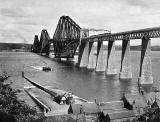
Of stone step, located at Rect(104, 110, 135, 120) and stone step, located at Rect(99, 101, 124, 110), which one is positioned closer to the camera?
stone step, located at Rect(104, 110, 135, 120)

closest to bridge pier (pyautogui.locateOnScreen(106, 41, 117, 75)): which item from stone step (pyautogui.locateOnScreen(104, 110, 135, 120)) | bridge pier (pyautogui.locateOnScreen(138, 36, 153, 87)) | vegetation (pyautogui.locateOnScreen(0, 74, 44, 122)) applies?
bridge pier (pyautogui.locateOnScreen(138, 36, 153, 87))

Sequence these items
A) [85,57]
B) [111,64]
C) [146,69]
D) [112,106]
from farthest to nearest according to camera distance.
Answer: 1. [85,57]
2. [111,64]
3. [146,69]
4. [112,106]

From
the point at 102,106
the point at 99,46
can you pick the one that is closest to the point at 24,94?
the point at 102,106

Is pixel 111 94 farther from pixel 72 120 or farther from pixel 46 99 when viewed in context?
pixel 72 120

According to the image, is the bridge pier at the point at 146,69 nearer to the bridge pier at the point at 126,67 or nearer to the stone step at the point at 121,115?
the bridge pier at the point at 126,67

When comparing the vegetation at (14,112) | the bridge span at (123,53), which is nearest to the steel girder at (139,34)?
the bridge span at (123,53)

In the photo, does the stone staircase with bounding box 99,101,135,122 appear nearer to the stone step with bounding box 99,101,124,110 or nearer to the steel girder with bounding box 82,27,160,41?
the stone step with bounding box 99,101,124,110

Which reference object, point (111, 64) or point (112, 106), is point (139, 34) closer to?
point (111, 64)

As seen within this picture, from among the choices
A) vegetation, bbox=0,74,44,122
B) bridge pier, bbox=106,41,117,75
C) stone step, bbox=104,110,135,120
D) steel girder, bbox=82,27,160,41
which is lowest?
stone step, bbox=104,110,135,120

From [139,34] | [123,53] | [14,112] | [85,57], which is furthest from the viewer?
[85,57]

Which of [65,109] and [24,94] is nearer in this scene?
[65,109]

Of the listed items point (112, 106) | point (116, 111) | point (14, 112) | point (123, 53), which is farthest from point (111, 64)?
point (14, 112)
